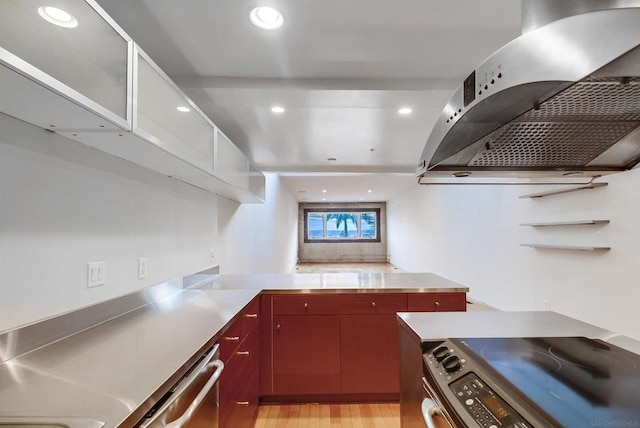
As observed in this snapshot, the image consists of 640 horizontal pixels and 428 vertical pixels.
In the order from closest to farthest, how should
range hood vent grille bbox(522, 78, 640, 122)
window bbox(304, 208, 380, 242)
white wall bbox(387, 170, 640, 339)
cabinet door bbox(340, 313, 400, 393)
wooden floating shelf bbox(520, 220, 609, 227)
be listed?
range hood vent grille bbox(522, 78, 640, 122)
cabinet door bbox(340, 313, 400, 393)
white wall bbox(387, 170, 640, 339)
wooden floating shelf bbox(520, 220, 609, 227)
window bbox(304, 208, 380, 242)

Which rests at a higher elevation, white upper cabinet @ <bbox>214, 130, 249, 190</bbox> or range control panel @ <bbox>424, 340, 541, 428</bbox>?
white upper cabinet @ <bbox>214, 130, 249, 190</bbox>

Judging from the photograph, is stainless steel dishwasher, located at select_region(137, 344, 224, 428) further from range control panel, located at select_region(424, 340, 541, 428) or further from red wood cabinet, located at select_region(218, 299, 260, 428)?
range control panel, located at select_region(424, 340, 541, 428)

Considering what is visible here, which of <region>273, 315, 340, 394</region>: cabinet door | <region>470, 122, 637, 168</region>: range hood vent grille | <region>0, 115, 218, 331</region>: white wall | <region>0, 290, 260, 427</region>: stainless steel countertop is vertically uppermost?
<region>470, 122, 637, 168</region>: range hood vent grille

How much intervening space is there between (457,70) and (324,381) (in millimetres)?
2333

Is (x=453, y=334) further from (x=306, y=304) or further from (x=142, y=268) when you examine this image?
(x=142, y=268)

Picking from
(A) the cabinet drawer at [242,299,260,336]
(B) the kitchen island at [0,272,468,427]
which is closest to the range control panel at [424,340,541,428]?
(B) the kitchen island at [0,272,468,427]

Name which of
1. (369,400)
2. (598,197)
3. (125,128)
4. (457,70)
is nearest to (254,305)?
(369,400)

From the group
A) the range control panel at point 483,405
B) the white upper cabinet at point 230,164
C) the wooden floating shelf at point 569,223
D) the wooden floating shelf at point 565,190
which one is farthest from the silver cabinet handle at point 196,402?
the wooden floating shelf at point 565,190

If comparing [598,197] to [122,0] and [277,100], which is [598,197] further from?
[122,0]

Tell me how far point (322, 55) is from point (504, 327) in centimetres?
164

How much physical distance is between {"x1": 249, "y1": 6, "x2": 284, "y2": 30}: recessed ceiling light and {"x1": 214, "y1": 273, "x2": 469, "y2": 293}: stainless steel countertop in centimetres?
166

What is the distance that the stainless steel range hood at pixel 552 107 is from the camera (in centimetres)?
52

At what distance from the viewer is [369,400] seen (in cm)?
226

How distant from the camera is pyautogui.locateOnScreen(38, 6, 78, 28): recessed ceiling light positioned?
766 mm
